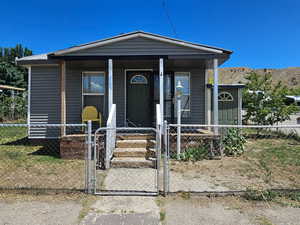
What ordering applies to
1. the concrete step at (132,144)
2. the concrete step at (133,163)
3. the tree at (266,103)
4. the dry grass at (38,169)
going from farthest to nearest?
the tree at (266,103), the concrete step at (132,144), the concrete step at (133,163), the dry grass at (38,169)

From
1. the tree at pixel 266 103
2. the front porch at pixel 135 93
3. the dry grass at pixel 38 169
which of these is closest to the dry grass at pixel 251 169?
the dry grass at pixel 38 169

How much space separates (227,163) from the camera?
19.0ft

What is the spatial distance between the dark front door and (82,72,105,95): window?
101cm

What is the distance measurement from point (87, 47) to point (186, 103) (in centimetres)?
407

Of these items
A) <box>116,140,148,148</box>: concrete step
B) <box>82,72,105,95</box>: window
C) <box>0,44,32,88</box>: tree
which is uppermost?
<box>0,44,32,88</box>: tree

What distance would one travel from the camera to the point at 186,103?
830cm

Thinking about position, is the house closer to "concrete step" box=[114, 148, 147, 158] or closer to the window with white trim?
the window with white trim

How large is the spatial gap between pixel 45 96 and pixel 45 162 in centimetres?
330

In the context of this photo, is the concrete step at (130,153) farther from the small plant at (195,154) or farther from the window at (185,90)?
the window at (185,90)

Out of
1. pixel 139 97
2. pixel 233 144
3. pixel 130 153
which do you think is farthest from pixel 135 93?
pixel 233 144

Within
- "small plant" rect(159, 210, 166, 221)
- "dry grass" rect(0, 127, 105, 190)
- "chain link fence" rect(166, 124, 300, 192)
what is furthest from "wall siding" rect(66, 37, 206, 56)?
"small plant" rect(159, 210, 166, 221)

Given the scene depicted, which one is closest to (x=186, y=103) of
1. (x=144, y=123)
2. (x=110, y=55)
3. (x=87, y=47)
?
(x=144, y=123)

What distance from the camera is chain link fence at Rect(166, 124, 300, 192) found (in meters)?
4.11

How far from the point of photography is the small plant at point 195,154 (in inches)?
240
